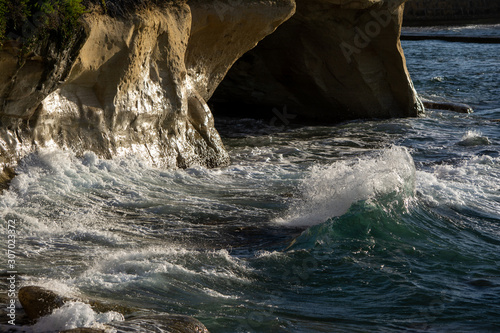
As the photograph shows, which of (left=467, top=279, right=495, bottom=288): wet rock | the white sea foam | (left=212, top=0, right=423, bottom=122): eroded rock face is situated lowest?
(left=467, top=279, right=495, bottom=288): wet rock

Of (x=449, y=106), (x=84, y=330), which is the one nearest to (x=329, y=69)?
(x=449, y=106)

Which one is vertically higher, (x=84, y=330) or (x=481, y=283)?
(x=84, y=330)

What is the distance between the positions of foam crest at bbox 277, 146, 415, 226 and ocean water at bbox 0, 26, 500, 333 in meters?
0.02

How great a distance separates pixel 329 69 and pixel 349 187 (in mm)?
5740

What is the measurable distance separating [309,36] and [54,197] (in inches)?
274

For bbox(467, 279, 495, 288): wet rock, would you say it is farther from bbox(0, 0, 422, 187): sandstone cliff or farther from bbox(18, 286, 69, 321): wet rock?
bbox(0, 0, 422, 187): sandstone cliff

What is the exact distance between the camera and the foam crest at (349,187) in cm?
697

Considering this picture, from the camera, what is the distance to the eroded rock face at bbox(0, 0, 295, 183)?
22.9 ft

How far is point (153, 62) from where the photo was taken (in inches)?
334

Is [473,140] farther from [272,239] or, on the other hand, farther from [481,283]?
[481,283]

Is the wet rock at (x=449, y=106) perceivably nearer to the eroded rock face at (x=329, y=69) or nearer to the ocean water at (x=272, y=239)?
the eroded rock face at (x=329, y=69)

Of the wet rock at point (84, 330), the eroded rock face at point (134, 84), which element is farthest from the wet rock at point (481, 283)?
the eroded rock face at point (134, 84)

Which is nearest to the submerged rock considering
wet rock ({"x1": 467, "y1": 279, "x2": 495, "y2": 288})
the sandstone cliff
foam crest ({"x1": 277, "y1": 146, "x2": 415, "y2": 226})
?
wet rock ({"x1": 467, "y1": 279, "x2": 495, "y2": 288})

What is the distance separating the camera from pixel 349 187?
23.9 feet
